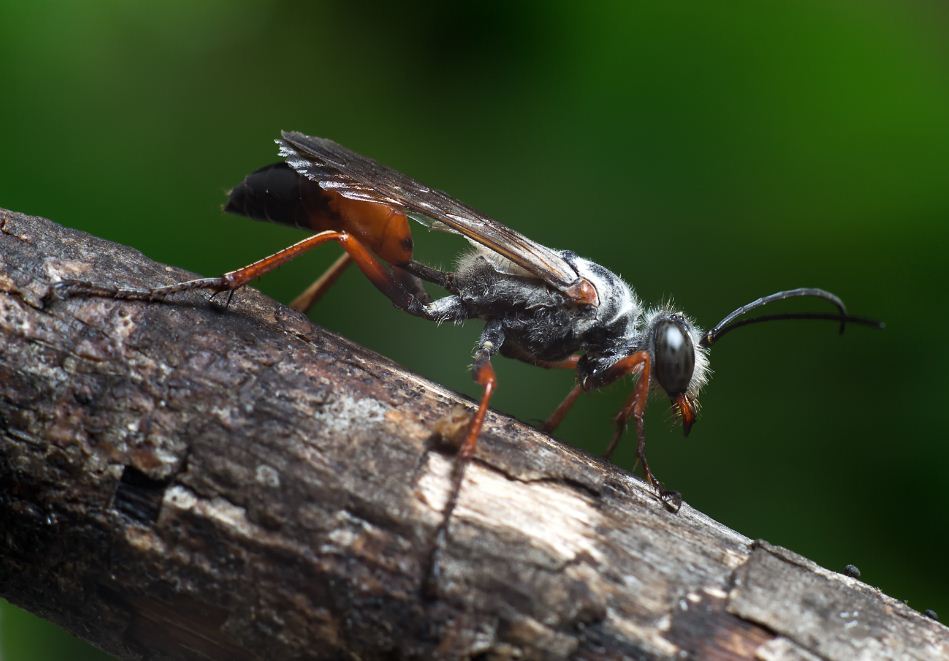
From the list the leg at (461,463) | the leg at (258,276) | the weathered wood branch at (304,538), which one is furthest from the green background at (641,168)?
the weathered wood branch at (304,538)

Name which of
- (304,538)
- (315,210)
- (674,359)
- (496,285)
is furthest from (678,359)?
(304,538)

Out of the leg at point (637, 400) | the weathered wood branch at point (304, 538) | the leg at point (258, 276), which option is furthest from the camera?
the leg at point (637, 400)

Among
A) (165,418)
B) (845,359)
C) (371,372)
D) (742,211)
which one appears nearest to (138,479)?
(165,418)

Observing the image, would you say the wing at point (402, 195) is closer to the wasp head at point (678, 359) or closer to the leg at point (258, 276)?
the leg at point (258, 276)

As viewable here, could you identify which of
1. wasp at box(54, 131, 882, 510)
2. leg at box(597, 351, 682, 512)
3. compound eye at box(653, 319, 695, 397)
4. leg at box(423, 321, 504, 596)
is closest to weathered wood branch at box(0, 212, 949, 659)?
leg at box(423, 321, 504, 596)

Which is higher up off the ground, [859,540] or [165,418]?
[859,540]

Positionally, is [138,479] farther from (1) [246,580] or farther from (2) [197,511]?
(1) [246,580]

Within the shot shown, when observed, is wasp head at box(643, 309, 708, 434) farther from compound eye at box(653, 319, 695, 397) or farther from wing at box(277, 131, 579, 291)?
wing at box(277, 131, 579, 291)

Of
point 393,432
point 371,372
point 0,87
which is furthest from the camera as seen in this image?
point 0,87
